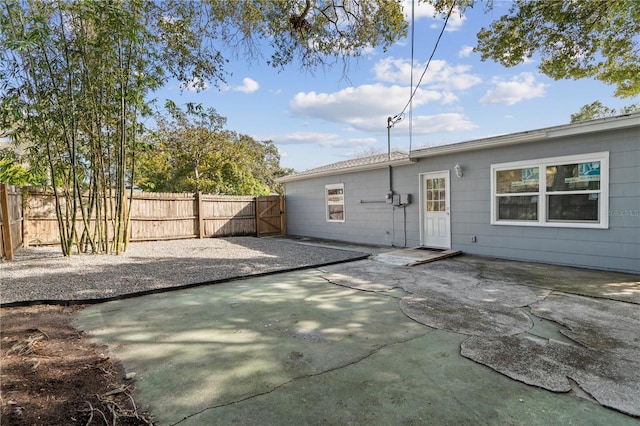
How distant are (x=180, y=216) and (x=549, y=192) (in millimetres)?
9796

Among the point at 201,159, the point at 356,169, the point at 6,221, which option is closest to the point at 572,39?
the point at 356,169

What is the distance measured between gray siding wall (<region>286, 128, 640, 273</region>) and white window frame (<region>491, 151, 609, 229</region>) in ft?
0.25

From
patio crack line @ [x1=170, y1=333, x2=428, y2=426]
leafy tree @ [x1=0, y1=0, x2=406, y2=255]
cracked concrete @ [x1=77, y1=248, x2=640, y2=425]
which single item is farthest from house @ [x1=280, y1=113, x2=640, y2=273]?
patio crack line @ [x1=170, y1=333, x2=428, y2=426]

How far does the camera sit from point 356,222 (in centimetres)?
1009

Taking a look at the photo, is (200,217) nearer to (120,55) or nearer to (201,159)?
(201,159)

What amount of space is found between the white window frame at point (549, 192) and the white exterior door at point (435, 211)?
1064 millimetres

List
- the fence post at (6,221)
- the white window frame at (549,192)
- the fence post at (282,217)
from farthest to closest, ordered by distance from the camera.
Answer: the fence post at (282,217) < the fence post at (6,221) < the white window frame at (549,192)

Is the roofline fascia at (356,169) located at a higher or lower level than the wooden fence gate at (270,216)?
higher

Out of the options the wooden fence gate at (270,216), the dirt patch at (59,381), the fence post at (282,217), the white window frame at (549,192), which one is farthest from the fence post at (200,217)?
the white window frame at (549,192)

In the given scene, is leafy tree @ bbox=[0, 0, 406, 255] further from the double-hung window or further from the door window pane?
the double-hung window

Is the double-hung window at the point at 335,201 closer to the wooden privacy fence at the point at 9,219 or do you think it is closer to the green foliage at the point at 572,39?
the green foliage at the point at 572,39

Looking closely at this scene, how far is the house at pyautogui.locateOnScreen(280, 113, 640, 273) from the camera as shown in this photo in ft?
17.5

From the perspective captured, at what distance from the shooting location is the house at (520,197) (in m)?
5.35

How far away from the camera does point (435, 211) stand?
807cm
